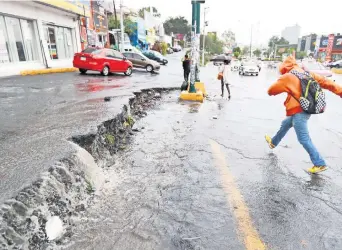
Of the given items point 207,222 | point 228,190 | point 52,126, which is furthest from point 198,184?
point 52,126

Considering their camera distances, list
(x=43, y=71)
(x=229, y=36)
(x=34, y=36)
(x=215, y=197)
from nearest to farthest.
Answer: (x=215, y=197) → (x=43, y=71) → (x=34, y=36) → (x=229, y=36)

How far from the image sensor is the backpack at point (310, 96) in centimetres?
385

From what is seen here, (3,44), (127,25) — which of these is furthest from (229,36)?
(3,44)

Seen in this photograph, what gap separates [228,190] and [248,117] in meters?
4.81

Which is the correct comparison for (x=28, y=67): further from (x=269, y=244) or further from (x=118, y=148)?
(x=269, y=244)

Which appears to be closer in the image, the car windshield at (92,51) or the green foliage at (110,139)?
the green foliage at (110,139)

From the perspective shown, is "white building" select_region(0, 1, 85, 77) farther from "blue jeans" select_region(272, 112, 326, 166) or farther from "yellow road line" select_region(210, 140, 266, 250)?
"blue jeans" select_region(272, 112, 326, 166)

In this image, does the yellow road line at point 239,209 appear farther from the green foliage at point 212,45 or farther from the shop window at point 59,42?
the green foliage at point 212,45

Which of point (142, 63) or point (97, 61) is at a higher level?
point (97, 61)

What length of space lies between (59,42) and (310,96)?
19.9m

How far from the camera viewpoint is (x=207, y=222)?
2.84 metres

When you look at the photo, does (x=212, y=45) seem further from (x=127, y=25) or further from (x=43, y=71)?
(x=43, y=71)

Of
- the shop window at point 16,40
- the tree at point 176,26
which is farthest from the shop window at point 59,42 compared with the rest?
the tree at point 176,26

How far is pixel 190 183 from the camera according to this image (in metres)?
3.69
